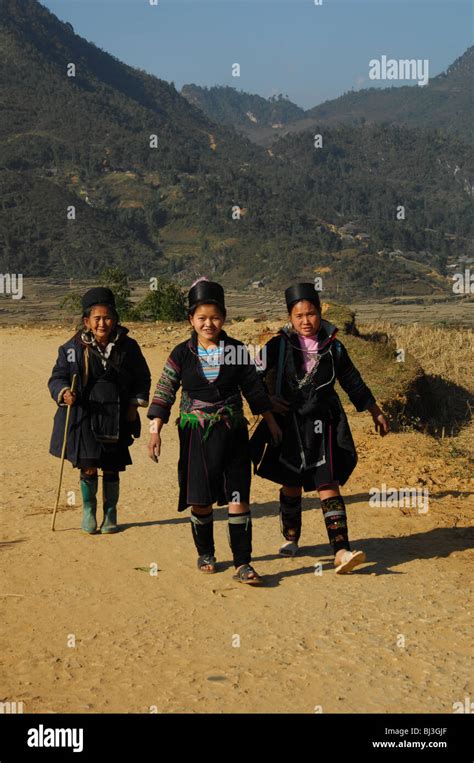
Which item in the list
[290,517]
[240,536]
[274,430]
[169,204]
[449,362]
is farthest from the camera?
[169,204]

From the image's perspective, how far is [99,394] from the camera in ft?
20.5

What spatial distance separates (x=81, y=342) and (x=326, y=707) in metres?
3.15

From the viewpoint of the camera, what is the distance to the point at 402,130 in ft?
640

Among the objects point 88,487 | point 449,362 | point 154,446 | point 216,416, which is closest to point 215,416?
point 216,416

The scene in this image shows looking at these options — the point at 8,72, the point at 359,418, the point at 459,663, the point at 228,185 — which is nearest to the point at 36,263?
the point at 228,185

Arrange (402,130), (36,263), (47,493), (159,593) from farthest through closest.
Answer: (402,130), (36,263), (47,493), (159,593)

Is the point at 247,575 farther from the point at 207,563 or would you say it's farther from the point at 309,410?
the point at 309,410

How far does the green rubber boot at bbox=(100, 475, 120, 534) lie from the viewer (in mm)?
6348

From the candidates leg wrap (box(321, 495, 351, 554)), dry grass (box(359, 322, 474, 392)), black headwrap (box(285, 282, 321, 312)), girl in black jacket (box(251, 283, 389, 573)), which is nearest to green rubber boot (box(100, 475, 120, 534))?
girl in black jacket (box(251, 283, 389, 573))

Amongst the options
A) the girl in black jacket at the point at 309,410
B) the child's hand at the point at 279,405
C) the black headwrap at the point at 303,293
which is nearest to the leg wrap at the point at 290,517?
the girl in black jacket at the point at 309,410

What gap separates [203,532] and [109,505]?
107 cm

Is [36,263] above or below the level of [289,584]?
above

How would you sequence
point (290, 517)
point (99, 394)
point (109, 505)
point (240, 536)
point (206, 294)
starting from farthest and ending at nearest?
point (109, 505) < point (99, 394) < point (290, 517) < point (240, 536) < point (206, 294)

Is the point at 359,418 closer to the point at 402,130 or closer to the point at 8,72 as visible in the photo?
the point at 8,72
